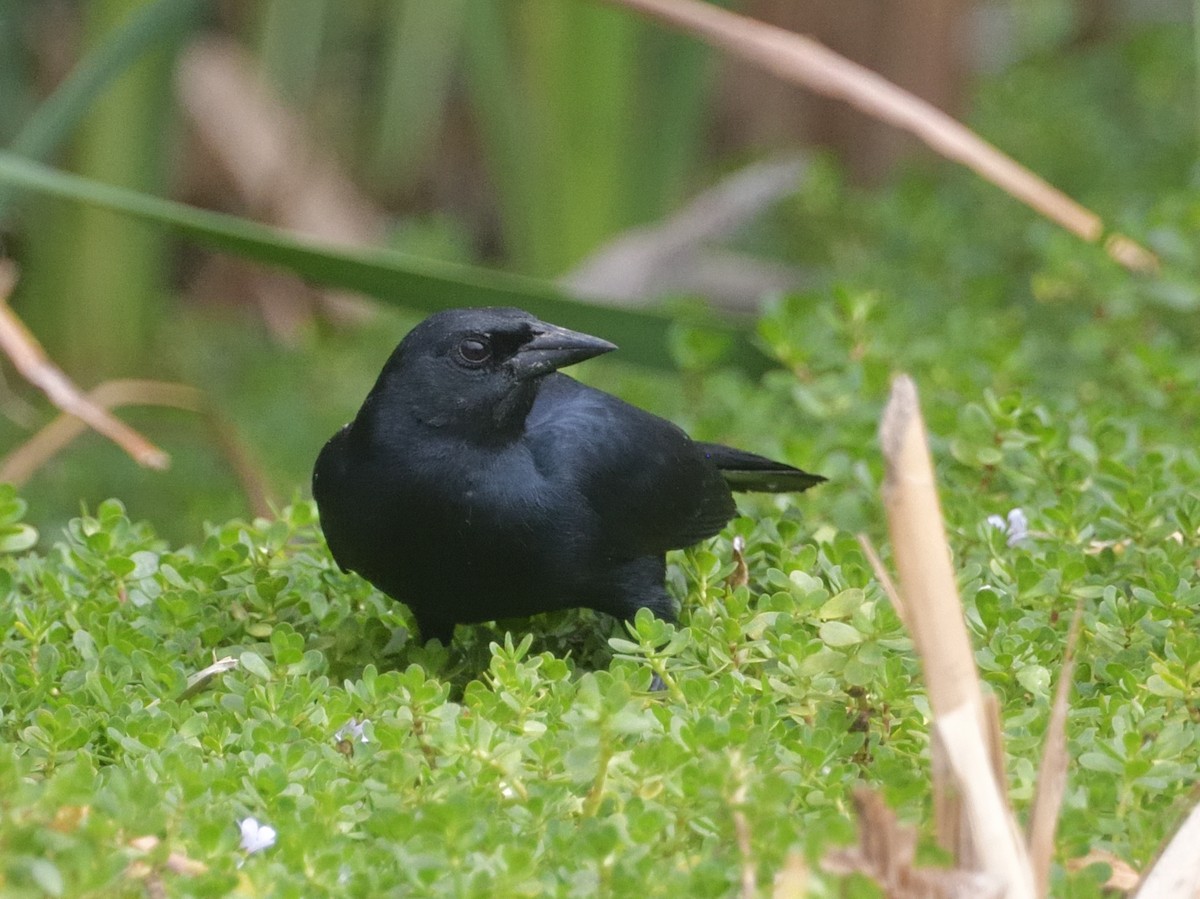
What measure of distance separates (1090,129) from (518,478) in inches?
165

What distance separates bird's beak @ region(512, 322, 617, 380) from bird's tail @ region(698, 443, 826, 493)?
39 centimetres

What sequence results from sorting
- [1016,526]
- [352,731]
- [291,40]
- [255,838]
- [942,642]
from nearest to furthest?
[942,642] < [255,838] < [352,731] < [1016,526] < [291,40]

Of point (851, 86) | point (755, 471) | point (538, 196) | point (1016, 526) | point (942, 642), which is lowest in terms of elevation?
point (538, 196)

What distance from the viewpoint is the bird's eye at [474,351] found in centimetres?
271

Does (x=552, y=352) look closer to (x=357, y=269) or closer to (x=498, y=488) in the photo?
(x=498, y=488)

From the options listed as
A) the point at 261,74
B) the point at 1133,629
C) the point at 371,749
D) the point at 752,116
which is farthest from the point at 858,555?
the point at 752,116

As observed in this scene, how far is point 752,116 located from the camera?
7.15m

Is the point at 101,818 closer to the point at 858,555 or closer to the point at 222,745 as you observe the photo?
the point at 222,745

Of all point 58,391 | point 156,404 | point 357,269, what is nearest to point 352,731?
point 58,391

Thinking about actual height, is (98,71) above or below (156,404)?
above

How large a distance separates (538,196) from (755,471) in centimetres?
293

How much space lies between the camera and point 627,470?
2.76m

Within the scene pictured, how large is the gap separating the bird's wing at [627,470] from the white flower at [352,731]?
2.04 feet

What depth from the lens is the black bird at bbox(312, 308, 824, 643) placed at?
258 cm
